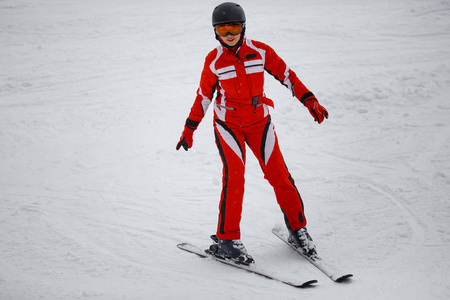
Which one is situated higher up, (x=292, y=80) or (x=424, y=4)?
(x=424, y=4)

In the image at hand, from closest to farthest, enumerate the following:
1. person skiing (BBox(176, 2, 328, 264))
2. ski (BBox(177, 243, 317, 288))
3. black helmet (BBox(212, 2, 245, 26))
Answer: ski (BBox(177, 243, 317, 288))
black helmet (BBox(212, 2, 245, 26))
person skiing (BBox(176, 2, 328, 264))

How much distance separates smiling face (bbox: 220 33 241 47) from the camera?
342cm

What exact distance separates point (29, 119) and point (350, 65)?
649 cm

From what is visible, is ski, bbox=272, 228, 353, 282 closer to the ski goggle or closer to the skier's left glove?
the skier's left glove

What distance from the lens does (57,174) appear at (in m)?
5.69

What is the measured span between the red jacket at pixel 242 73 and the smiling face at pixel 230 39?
0.07 metres

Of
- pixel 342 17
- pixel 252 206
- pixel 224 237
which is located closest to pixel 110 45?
pixel 342 17

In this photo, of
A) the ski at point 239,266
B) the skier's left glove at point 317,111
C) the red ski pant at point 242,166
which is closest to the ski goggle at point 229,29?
the red ski pant at point 242,166

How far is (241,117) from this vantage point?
363 cm

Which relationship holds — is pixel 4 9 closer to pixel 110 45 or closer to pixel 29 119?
pixel 110 45

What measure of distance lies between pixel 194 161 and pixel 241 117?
2541 mm

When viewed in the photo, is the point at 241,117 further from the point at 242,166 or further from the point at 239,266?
the point at 239,266

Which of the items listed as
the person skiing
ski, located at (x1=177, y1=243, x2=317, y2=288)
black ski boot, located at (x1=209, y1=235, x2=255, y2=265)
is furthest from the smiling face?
ski, located at (x1=177, y1=243, x2=317, y2=288)

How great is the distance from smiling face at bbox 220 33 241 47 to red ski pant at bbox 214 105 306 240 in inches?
21.3
